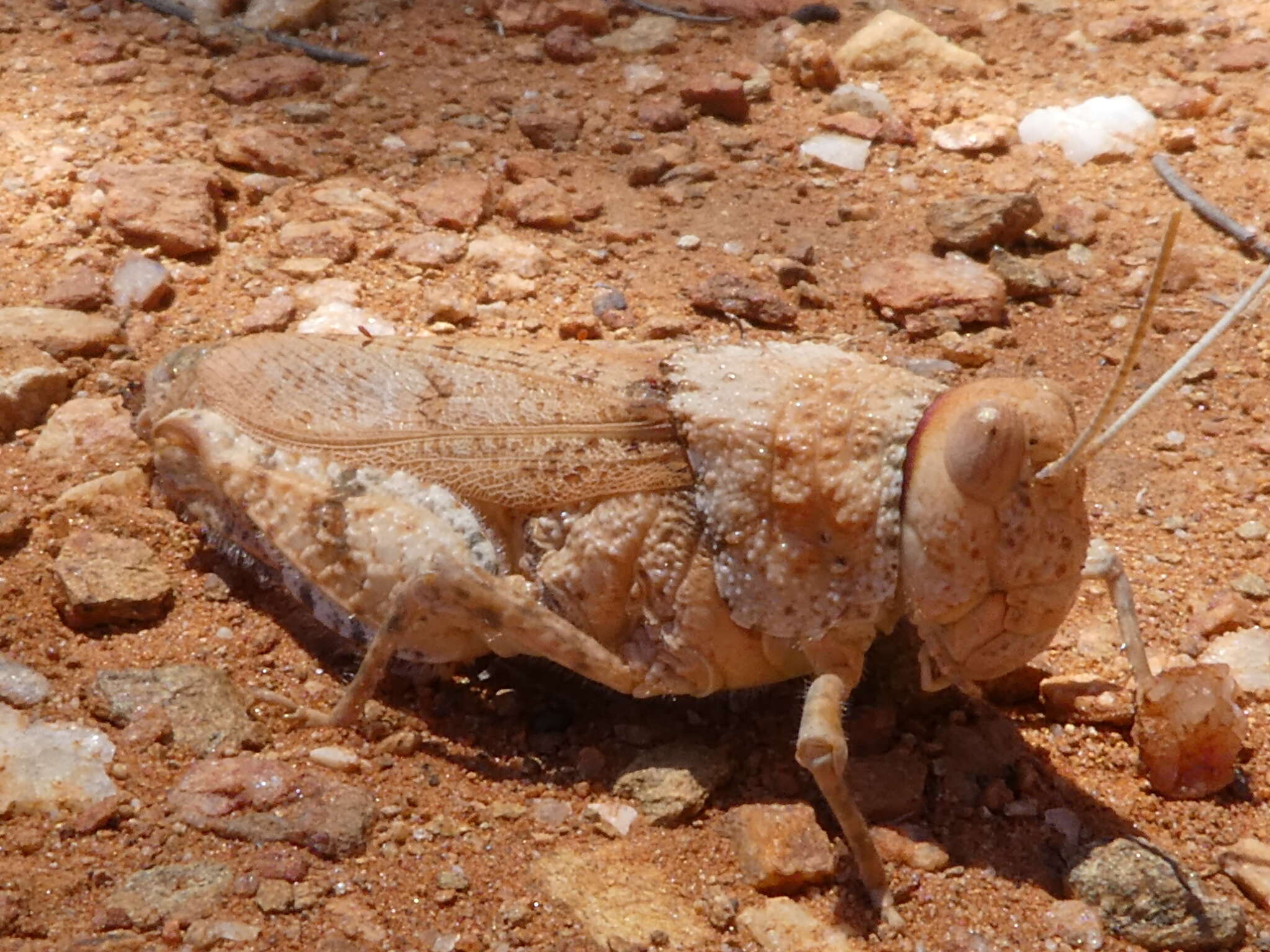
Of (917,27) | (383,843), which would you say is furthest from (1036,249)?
(383,843)

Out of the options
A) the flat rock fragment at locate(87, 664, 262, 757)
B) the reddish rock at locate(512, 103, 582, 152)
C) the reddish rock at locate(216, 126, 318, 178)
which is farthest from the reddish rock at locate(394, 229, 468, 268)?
the flat rock fragment at locate(87, 664, 262, 757)

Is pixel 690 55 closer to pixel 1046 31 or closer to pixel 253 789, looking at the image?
pixel 1046 31

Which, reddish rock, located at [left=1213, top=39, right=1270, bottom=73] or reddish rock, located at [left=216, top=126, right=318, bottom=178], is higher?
reddish rock, located at [left=216, top=126, right=318, bottom=178]

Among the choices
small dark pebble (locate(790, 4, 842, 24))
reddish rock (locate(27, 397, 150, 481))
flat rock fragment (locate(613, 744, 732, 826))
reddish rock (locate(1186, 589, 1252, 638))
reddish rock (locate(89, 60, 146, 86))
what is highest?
reddish rock (locate(89, 60, 146, 86))

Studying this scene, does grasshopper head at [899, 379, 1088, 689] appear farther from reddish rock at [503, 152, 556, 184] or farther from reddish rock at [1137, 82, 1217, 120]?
reddish rock at [1137, 82, 1217, 120]

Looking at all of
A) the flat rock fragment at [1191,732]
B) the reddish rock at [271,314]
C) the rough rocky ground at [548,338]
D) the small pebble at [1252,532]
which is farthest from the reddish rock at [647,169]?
the flat rock fragment at [1191,732]
